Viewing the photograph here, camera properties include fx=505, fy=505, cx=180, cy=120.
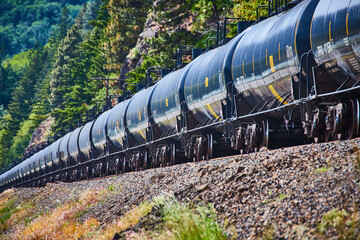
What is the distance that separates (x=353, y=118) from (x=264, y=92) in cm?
354

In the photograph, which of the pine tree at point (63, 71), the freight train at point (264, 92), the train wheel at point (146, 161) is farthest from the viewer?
the pine tree at point (63, 71)

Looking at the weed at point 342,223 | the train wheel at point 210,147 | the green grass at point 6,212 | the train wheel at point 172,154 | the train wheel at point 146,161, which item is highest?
the weed at point 342,223

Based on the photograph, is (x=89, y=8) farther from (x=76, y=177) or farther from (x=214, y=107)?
(x=214, y=107)

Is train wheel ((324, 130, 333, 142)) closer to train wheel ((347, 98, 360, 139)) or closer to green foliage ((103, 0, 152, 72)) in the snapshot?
train wheel ((347, 98, 360, 139))

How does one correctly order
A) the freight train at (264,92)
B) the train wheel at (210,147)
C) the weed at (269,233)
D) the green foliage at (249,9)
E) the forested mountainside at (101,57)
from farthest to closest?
the forested mountainside at (101,57) → the green foliage at (249,9) → the train wheel at (210,147) → the freight train at (264,92) → the weed at (269,233)

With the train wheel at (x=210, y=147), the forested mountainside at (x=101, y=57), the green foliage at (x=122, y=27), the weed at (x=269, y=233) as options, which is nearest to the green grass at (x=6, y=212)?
the train wheel at (x=210, y=147)

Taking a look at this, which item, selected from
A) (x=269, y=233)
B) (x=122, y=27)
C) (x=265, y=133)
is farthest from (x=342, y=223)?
(x=122, y=27)

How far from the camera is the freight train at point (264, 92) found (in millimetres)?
10617

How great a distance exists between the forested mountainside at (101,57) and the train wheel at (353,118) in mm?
16500

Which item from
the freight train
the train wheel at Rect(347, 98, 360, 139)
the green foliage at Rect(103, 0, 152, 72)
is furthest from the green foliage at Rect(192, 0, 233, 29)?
the train wheel at Rect(347, 98, 360, 139)

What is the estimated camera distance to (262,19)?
619 inches

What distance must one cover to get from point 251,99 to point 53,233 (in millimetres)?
6656

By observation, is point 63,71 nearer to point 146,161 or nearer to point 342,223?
point 146,161

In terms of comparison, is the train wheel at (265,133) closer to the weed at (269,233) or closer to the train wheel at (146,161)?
the weed at (269,233)
